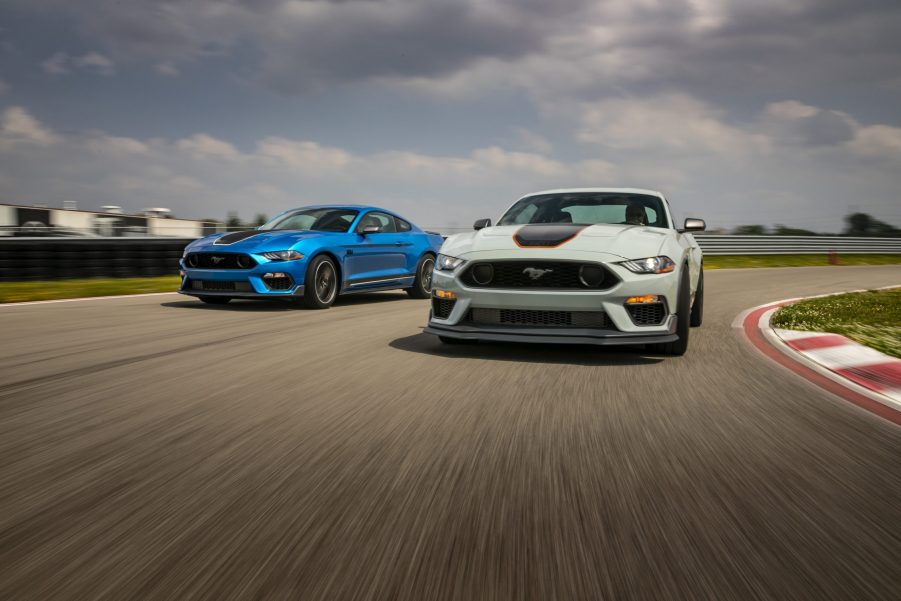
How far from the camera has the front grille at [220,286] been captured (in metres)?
9.18

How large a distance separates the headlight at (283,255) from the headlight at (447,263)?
12.0 ft

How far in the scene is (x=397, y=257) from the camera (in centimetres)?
1109

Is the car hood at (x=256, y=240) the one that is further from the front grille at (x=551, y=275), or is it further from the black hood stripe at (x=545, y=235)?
the front grille at (x=551, y=275)

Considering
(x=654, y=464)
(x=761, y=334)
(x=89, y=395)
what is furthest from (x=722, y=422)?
(x=761, y=334)

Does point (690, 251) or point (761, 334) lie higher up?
point (690, 251)

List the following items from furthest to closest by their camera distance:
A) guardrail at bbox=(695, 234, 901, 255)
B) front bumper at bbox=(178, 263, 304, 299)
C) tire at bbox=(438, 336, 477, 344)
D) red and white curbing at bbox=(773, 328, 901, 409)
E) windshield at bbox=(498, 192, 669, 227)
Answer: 1. guardrail at bbox=(695, 234, 901, 255)
2. front bumper at bbox=(178, 263, 304, 299)
3. windshield at bbox=(498, 192, 669, 227)
4. tire at bbox=(438, 336, 477, 344)
5. red and white curbing at bbox=(773, 328, 901, 409)

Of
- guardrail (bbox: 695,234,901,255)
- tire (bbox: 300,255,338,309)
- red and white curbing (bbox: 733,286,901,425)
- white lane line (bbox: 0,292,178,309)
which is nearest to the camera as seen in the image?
red and white curbing (bbox: 733,286,901,425)

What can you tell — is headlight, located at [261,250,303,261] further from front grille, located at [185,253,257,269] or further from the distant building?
the distant building

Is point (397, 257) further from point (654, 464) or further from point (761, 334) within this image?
point (654, 464)

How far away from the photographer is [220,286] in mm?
9328

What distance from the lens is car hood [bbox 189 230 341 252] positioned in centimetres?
923

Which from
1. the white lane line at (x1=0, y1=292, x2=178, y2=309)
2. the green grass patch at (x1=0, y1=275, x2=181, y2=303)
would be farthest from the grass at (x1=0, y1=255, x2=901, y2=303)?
the white lane line at (x1=0, y1=292, x2=178, y2=309)

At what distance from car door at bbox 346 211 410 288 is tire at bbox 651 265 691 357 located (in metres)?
5.36

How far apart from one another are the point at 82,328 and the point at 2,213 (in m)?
36.1
